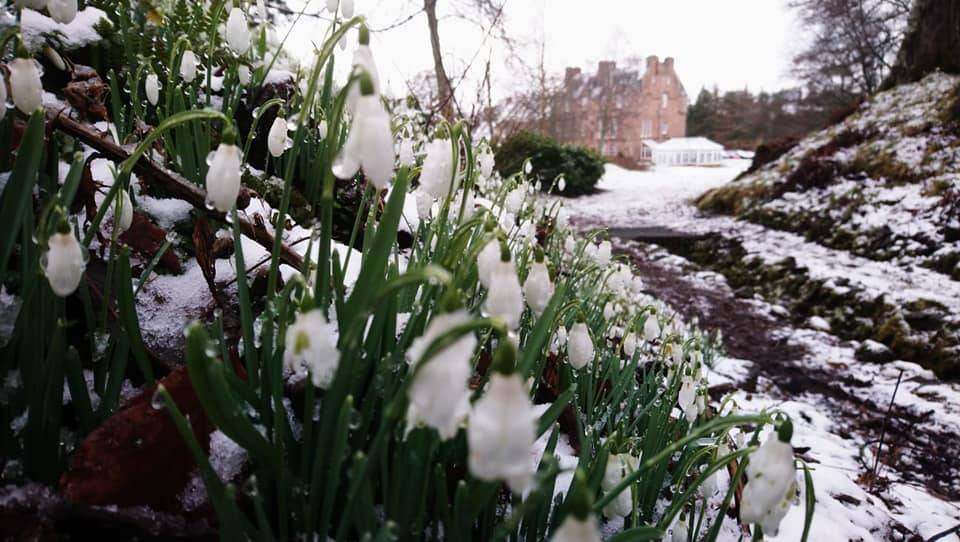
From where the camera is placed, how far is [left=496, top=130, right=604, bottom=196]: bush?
1371 centimetres

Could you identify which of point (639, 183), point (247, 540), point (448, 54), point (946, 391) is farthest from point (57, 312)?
point (639, 183)

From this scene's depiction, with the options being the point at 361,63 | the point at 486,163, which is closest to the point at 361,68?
the point at 361,63

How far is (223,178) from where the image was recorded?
73 centimetres

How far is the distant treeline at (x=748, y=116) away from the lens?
31.6 m

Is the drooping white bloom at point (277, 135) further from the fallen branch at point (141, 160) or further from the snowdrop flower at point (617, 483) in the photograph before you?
the snowdrop flower at point (617, 483)

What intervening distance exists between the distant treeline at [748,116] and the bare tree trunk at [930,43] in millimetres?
19881

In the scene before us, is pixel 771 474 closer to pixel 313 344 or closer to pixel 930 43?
pixel 313 344

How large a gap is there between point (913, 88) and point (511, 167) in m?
7.61

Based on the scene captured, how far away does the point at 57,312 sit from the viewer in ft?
2.72

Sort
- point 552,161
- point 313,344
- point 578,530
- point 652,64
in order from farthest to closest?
point 652,64, point 552,161, point 313,344, point 578,530

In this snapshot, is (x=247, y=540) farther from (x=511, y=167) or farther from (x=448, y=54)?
(x=511, y=167)

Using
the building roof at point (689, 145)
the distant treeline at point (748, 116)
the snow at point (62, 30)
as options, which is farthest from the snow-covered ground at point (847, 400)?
the building roof at point (689, 145)

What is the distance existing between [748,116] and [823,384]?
39416 millimetres

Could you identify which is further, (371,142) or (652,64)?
(652,64)
